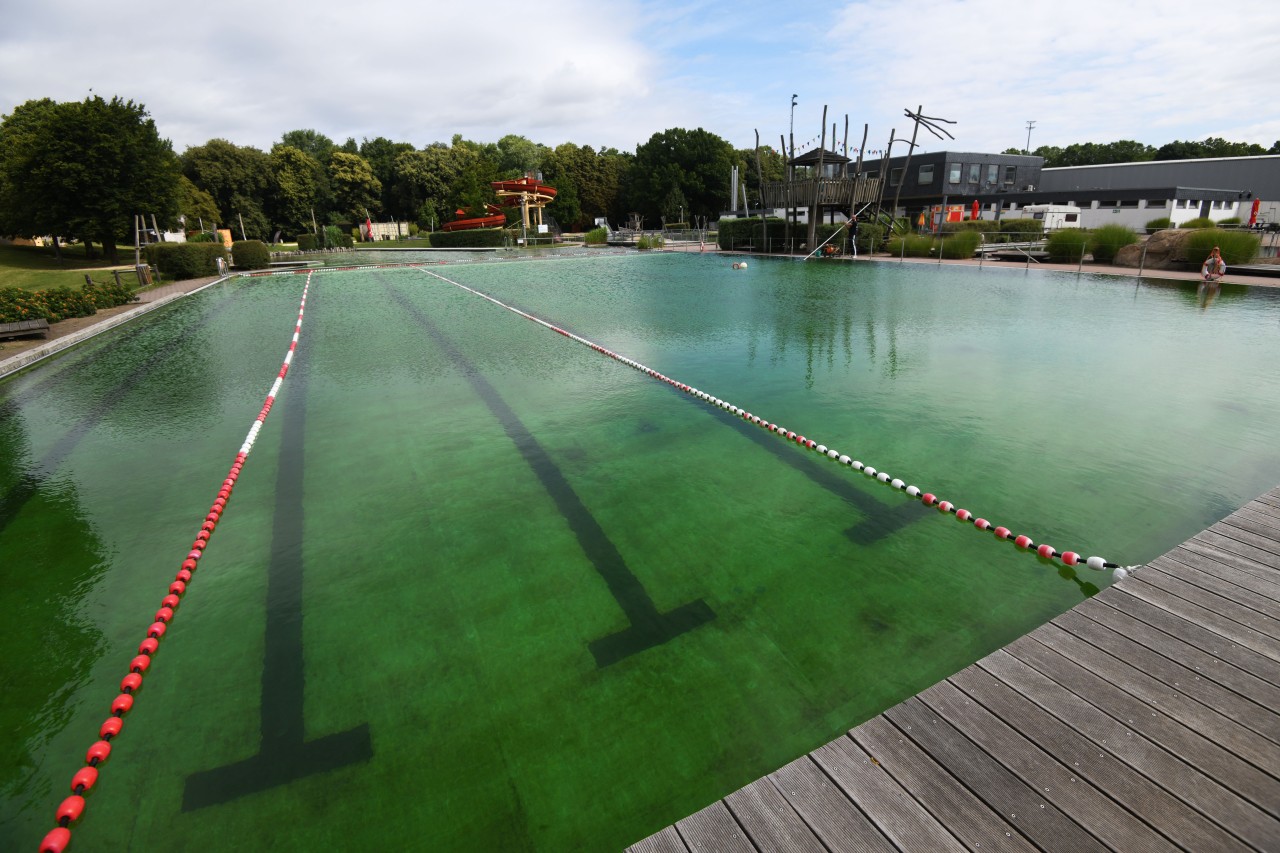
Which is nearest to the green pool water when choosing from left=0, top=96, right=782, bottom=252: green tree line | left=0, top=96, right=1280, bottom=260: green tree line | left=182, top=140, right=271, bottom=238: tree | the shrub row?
the shrub row

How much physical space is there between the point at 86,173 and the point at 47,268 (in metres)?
5.05

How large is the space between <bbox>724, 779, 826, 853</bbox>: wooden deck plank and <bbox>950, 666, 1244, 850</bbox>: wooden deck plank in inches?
44.8

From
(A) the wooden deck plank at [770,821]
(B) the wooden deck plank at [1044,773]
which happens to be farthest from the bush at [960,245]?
(A) the wooden deck plank at [770,821]

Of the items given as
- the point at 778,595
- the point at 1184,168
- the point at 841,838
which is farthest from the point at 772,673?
the point at 1184,168

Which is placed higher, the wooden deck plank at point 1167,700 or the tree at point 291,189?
the tree at point 291,189

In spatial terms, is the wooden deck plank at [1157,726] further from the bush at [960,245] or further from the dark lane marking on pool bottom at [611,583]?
the bush at [960,245]

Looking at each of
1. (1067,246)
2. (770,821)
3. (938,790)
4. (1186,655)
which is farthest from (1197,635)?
(1067,246)

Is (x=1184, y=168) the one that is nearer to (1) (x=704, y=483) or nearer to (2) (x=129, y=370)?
(1) (x=704, y=483)

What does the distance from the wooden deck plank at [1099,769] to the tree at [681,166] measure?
64.3 metres

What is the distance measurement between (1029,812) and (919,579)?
7.68 ft

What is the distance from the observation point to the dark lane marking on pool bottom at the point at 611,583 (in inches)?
152

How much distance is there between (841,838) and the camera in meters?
2.11

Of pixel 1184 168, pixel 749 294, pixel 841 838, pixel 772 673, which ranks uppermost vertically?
pixel 1184 168

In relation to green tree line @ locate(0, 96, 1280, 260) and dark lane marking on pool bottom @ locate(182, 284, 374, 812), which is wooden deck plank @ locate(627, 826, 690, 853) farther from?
green tree line @ locate(0, 96, 1280, 260)
